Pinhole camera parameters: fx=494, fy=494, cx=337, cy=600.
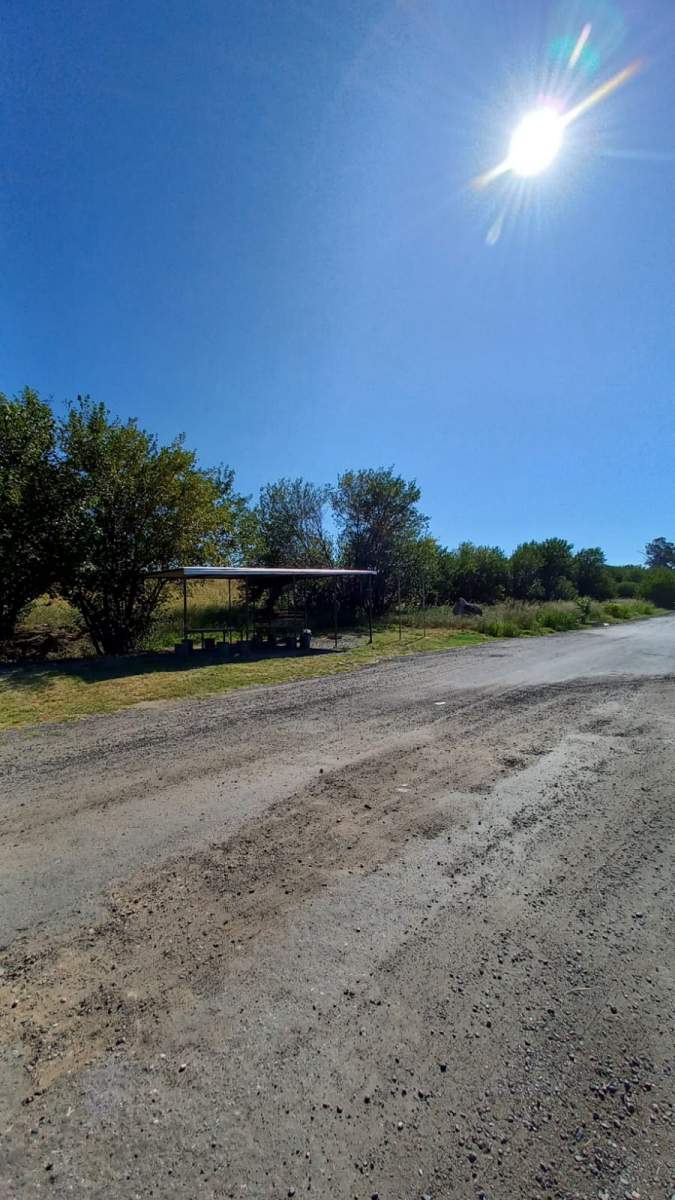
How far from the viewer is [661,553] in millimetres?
87938

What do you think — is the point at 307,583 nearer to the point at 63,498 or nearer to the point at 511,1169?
the point at 63,498

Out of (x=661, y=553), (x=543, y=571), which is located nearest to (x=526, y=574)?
(x=543, y=571)

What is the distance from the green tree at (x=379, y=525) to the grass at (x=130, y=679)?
429 inches

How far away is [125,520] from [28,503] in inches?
75.7

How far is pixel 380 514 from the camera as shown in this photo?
22531 millimetres

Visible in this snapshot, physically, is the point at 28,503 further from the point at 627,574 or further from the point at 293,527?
the point at 627,574

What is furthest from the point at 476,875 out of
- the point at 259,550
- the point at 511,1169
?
the point at 259,550

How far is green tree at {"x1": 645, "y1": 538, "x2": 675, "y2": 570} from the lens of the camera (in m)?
86.9

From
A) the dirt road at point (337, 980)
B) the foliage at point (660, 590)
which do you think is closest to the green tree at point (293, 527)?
the dirt road at point (337, 980)

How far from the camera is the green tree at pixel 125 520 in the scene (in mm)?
10680

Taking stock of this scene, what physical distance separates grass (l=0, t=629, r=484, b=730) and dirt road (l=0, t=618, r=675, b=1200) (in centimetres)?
244

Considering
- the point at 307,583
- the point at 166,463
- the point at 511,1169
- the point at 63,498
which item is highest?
the point at 166,463

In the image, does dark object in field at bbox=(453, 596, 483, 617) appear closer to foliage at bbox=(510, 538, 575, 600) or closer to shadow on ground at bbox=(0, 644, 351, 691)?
shadow on ground at bbox=(0, 644, 351, 691)

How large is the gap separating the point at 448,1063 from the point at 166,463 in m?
12.1
